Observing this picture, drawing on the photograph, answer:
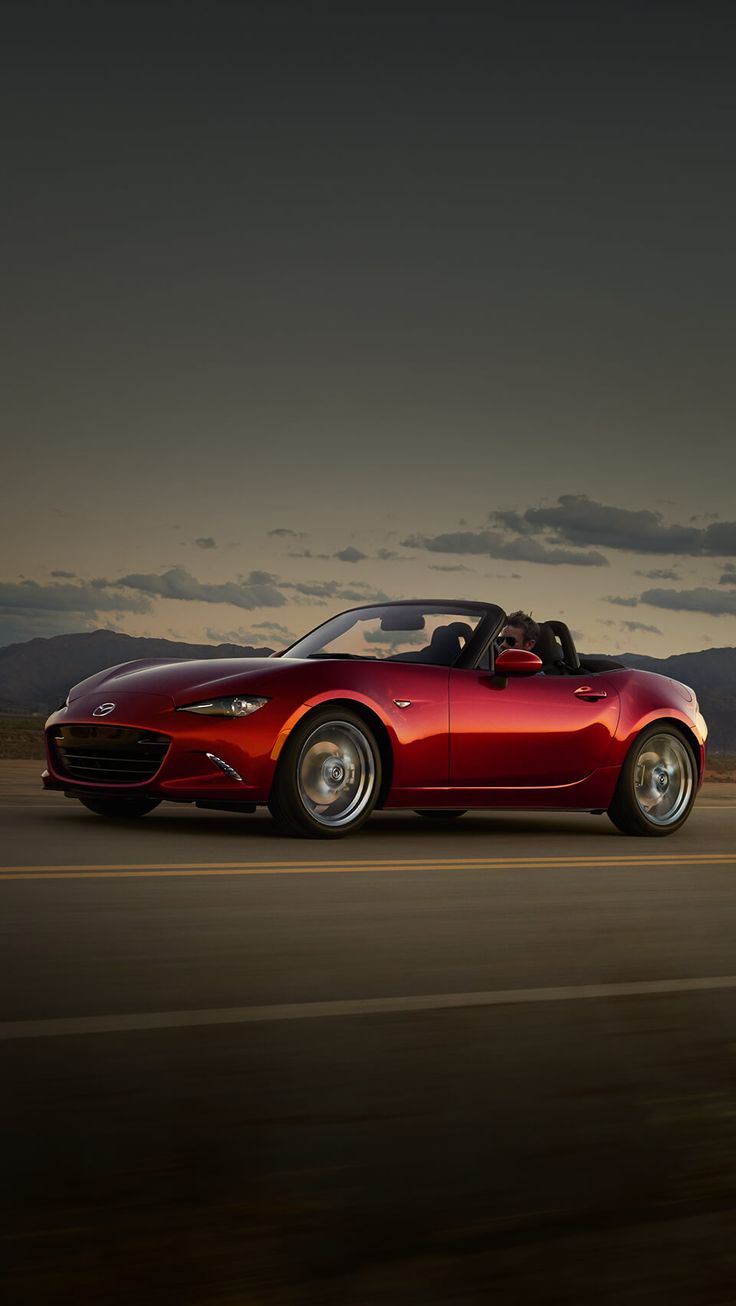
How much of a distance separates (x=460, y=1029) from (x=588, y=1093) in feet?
2.10

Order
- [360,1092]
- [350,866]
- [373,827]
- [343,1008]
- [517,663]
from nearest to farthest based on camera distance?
1. [360,1092]
2. [343,1008]
3. [350,866]
4. [517,663]
5. [373,827]

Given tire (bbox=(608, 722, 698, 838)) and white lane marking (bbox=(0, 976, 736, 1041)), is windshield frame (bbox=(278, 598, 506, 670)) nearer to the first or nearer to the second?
tire (bbox=(608, 722, 698, 838))

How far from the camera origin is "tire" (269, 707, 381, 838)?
28.2 feet

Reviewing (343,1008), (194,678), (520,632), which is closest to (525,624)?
(520,632)

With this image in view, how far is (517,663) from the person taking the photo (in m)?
9.54

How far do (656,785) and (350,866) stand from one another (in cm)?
367

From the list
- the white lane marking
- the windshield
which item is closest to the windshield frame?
the windshield

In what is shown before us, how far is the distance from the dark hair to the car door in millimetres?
447

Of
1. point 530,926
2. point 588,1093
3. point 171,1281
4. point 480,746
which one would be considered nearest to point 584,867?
point 480,746

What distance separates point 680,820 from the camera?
34.5 ft

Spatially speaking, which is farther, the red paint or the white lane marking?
the red paint

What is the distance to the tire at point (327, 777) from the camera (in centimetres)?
861

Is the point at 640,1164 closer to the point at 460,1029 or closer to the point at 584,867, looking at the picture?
the point at 460,1029

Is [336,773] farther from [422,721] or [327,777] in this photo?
[422,721]
